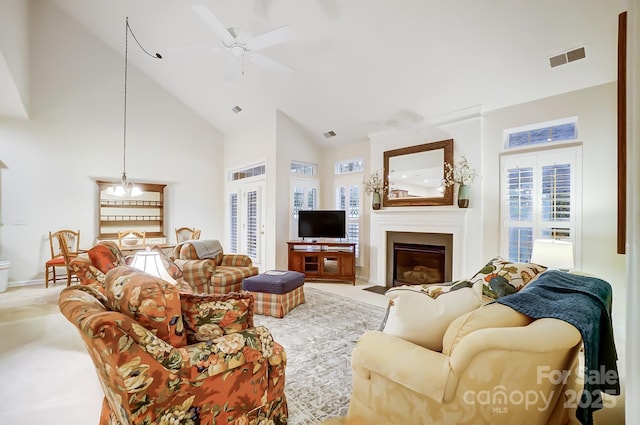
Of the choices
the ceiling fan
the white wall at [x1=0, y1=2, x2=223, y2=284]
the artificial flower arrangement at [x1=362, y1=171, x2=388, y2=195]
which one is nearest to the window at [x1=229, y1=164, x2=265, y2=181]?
the white wall at [x1=0, y1=2, x2=223, y2=284]

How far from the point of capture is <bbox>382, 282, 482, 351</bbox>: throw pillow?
4.90 feet

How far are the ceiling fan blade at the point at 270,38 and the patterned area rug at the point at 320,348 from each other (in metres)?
3.02

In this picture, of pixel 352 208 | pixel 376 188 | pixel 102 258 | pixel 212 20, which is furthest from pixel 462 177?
pixel 102 258

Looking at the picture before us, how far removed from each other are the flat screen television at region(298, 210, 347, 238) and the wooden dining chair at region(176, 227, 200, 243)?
2525mm

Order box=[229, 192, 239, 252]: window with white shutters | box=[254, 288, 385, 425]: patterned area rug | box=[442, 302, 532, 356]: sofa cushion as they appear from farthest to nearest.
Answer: box=[229, 192, 239, 252]: window with white shutters < box=[254, 288, 385, 425]: patterned area rug < box=[442, 302, 532, 356]: sofa cushion

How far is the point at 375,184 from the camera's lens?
547 centimetres

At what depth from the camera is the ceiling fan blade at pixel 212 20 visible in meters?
2.62

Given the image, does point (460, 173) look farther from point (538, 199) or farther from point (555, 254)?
point (555, 254)

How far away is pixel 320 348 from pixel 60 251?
5627 millimetres

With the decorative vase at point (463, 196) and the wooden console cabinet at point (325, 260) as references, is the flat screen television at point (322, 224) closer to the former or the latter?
the wooden console cabinet at point (325, 260)

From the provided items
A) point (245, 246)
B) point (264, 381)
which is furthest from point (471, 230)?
point (245, 246)

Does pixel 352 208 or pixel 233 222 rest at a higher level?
pixel 352 208

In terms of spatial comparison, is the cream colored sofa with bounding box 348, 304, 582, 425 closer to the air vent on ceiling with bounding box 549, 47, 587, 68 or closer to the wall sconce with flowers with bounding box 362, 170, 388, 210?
the air vent on ceiling with bounding box 549, 47, 587, 68

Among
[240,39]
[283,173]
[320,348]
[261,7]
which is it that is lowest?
[320,348]
